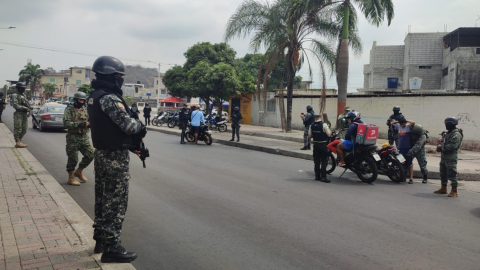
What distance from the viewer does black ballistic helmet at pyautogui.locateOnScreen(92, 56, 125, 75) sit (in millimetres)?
3855

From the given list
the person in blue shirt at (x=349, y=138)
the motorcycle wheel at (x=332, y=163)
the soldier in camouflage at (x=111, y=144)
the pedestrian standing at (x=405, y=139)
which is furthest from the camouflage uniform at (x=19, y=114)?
the pedestrian standing at (x=405, y=139)

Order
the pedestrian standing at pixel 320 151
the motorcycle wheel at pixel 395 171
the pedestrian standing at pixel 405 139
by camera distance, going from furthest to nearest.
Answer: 1. the pedestrian standing at pixel 405 139
2. the motorcycle wheel at pixel 395 171
3. the pedestrian standing at pixel 320 151

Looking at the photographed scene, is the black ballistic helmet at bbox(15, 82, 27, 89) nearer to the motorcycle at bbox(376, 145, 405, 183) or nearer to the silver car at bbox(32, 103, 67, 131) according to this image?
the silver car at bbox(32, 103, 67, 131)

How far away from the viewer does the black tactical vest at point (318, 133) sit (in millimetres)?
9234

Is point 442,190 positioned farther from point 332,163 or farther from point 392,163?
point 332,163

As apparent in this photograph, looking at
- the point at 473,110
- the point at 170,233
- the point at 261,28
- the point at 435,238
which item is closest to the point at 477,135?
the point at 473,110

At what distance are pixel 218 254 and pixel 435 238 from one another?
283cm

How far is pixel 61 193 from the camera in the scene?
6410 millimetres

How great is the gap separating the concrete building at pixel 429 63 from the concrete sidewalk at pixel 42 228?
2460 centimetres

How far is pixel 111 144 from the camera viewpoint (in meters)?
3.77

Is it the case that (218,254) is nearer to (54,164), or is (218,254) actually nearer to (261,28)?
(54,164)

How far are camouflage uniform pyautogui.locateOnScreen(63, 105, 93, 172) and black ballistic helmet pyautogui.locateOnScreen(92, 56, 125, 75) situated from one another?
372cm

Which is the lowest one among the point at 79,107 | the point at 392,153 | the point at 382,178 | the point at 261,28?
the point at 382,178

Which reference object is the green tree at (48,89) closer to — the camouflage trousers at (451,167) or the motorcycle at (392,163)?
the motorcycle at (392,163)
